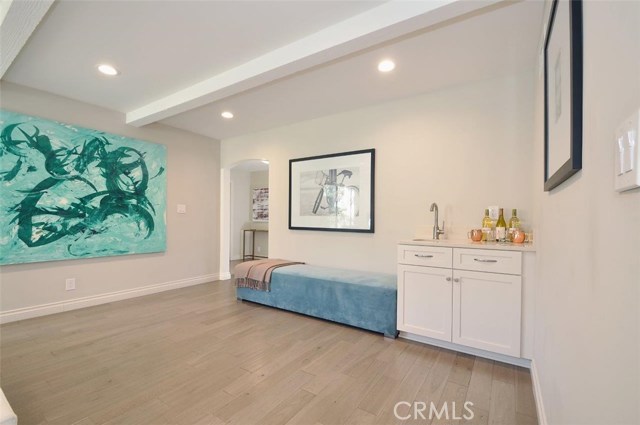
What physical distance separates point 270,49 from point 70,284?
11.5 feet

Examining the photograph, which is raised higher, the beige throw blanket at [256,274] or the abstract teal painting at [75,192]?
the abstract teal painting at [75,192]

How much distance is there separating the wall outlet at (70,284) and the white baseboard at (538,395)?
14.9 feet

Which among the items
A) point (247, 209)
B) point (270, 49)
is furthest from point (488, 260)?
point (247, 209)

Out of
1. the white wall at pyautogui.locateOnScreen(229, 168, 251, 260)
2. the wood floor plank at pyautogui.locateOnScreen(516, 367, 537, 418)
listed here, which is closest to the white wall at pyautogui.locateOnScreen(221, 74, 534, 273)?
the wood floor plank at pyautogui.locateOnScreen(516, 367, 537, 418)

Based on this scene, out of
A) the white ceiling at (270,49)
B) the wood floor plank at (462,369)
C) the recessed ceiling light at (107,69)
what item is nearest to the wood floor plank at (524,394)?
the wood floor plank at (462,369)

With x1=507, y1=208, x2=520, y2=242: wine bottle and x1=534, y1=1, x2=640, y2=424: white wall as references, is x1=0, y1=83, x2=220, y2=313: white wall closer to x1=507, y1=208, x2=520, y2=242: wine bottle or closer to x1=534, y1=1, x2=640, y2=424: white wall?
x1=507, y1=208, x2=520, y2=242: wine bottle

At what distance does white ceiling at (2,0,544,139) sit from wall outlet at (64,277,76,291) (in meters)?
2.14

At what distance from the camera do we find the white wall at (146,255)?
10.5 ft

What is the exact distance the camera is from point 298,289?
11.1 feet

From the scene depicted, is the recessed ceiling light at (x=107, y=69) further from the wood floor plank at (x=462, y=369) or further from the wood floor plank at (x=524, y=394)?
the wood floor plank at (x=524, y=394)

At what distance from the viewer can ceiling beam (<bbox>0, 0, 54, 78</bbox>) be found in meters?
1.78

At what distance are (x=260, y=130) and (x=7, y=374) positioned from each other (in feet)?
12.3

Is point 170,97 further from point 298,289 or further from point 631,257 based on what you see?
point 631,257

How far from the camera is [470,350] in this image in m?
2.44
